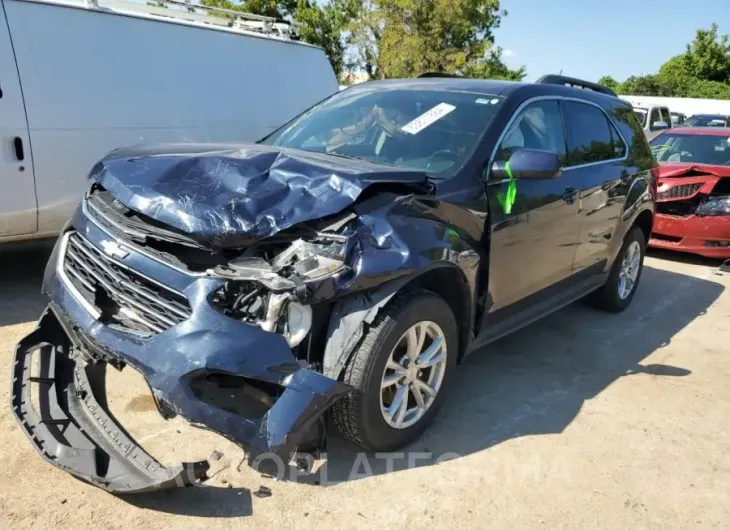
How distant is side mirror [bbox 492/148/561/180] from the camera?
3465 mm

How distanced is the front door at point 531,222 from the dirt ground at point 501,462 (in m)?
0.64

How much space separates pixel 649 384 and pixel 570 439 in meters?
1.11

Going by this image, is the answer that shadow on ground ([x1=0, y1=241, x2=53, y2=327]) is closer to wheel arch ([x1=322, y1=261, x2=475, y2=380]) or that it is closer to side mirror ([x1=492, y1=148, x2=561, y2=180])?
wheel arch ([x1=322, y1=261, x2=475, y2=380])

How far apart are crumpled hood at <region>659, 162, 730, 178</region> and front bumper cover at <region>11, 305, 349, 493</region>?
21.5ft

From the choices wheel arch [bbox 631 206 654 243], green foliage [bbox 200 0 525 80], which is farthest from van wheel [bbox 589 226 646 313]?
green foliage [bbox 200 0 525 80]

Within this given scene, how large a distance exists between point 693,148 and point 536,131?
580cm

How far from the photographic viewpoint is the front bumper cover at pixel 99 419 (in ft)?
8.18

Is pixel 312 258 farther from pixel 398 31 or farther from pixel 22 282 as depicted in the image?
pixel 398 31

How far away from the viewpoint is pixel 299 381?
253 cm

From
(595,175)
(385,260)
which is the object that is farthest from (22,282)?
(595,175)

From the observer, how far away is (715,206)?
7.55 m

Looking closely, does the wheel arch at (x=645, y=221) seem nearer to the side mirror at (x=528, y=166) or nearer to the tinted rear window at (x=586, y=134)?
the tinted rear window at (x=586, y=134)

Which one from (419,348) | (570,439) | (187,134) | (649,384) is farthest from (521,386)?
(187,134)

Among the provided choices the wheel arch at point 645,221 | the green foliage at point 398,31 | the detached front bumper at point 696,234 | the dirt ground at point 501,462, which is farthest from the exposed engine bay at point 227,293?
the green foliage at point 398,31
